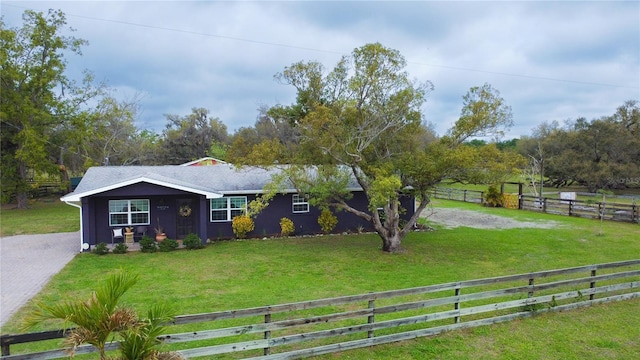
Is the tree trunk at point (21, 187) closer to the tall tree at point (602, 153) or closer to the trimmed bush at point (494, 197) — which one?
the trimmed bush at point (494, 197)

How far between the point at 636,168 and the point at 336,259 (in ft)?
121

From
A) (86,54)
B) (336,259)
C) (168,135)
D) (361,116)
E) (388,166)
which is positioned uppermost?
(86,54)

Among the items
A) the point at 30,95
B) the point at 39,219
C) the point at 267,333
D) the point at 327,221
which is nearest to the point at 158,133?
the point at 30,95

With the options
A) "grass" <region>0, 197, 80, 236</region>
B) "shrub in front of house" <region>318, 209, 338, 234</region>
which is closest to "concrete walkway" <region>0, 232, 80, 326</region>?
"grass" <region>0, 197, 80, 236</region>

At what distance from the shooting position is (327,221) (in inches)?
751

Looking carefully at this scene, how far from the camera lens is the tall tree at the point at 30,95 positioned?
88.9 ft

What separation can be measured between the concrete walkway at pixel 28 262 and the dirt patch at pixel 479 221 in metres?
15.4

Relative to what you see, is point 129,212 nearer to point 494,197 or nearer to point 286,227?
point 286,227

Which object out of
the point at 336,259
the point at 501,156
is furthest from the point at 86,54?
the point at 501,156

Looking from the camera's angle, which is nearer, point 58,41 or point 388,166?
point 388,166

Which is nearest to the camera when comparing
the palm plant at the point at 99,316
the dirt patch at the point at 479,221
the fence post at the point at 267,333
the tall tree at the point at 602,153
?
the palm plant at the point at 99,316

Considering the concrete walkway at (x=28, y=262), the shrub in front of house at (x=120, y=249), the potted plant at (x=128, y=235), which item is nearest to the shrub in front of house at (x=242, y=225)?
the potted plant at (x=128, y=235)

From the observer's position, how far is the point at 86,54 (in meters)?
31.1

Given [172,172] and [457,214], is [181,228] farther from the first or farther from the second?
[457,214]
